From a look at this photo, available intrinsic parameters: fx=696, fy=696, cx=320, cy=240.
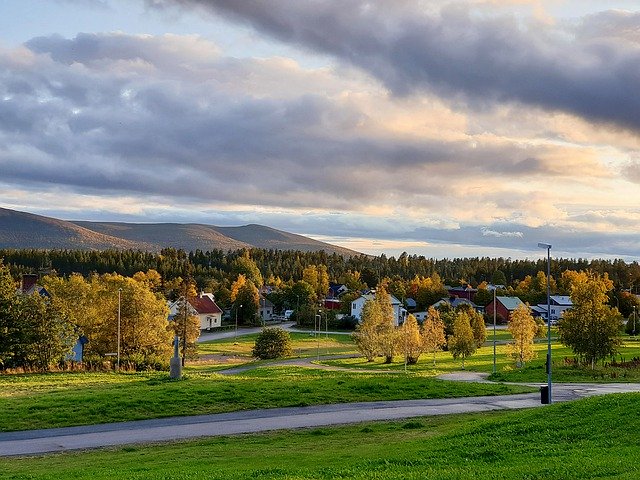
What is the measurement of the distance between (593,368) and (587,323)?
11.6ft

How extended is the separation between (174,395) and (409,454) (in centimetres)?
1675

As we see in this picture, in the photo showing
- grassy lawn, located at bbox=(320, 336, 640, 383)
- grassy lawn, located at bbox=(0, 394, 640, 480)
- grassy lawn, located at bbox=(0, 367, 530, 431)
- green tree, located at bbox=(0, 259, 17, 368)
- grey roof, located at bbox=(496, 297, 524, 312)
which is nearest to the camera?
grassy lawn, located at bbox=(0, 394, 640, 480)

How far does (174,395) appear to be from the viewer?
32094 millimetres

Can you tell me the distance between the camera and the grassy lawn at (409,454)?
50.4 ft

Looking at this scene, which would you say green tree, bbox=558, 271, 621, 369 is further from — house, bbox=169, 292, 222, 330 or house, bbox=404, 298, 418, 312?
house, bbox=404, 298, 418, 312

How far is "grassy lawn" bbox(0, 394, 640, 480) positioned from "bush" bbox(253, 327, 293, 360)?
50873mm

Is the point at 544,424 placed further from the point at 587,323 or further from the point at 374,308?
the point at 374,308

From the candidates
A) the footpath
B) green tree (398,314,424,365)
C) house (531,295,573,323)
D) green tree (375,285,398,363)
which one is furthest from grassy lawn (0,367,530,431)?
house (531,295,573,323)

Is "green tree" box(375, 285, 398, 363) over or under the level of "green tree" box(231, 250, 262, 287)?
under

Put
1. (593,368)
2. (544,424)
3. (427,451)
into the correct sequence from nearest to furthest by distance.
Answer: (427,451), (544,424), (593,368)

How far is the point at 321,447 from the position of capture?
72.5 feet

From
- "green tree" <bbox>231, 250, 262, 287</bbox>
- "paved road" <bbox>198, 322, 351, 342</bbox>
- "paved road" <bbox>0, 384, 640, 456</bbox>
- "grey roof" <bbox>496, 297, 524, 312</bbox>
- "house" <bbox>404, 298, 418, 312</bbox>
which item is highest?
"green tree" <bbox>231, 250, 262, 287</bbox>

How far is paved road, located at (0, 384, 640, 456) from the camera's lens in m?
24.3

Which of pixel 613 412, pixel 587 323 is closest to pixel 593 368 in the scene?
pixel 587 323
